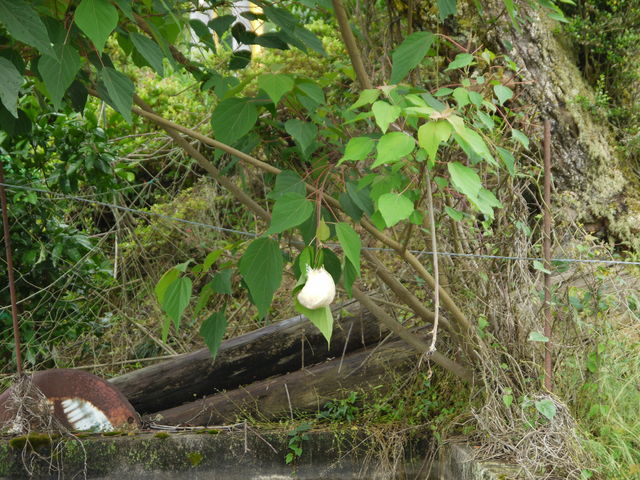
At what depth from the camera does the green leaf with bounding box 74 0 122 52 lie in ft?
5.79

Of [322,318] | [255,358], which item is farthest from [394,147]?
[255,358]

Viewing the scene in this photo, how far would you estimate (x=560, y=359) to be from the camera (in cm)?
292

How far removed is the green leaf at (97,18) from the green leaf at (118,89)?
8.0 inches

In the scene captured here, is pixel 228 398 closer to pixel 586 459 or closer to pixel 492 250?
pixel 492 250

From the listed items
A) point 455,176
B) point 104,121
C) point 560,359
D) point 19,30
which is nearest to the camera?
point 19,30

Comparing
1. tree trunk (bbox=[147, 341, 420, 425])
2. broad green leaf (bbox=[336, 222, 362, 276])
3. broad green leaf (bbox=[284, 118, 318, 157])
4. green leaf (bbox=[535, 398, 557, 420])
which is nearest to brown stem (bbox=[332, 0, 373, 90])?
broad green leaf (bbox=[284, 118, 318, 157])

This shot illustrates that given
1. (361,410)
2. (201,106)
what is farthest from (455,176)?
(201,106)

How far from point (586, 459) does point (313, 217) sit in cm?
129

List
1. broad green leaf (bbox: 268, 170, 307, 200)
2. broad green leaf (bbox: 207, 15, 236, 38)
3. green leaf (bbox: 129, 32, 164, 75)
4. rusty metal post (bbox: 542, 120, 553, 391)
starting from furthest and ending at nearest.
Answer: rusty metal post (bbox: 542, 120, 553, 391)
broad green leaf (bbox: 207, 15, 236, 38)
broad green leaf (bbox: 268, 170, 307, 200)
green leaf (bbox: 129, 32, 164, 75)

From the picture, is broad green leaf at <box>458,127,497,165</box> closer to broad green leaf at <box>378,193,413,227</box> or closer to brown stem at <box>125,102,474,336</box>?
broad green leaf at <box>378,193,413,227</box>

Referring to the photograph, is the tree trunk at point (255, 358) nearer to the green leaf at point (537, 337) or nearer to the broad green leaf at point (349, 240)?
the green leaf at point (537, 337)

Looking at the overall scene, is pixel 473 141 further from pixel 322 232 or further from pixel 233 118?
pixel 233 118

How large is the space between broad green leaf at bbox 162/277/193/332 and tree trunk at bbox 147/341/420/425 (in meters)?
→ 1.68

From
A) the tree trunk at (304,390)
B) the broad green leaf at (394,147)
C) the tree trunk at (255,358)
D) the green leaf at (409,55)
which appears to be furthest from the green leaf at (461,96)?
the tree trunk at (255,358)
